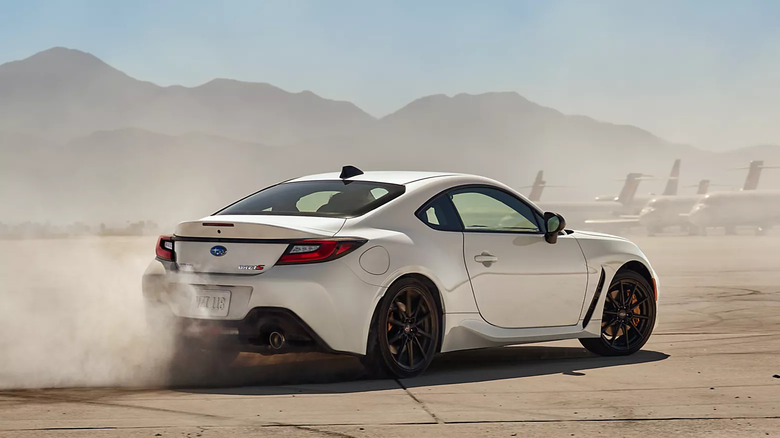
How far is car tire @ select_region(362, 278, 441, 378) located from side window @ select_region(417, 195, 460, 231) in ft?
1.71

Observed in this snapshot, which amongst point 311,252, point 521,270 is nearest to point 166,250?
point 311,252

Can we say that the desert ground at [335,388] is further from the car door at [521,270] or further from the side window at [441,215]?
the side window at [441,215]

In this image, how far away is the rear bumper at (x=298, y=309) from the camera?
679cm

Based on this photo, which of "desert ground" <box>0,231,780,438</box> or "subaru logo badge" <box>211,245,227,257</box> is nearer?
"desert ground" <box>0,231,780,438</box>

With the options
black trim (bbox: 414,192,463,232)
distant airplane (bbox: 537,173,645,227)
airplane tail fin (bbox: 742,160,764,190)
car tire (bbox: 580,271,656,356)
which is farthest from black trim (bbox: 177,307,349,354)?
airplane tail fin (bbox: 742,160,764,190)

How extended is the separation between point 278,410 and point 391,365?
51.2 inches

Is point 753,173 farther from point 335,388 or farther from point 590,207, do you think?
point 335,388

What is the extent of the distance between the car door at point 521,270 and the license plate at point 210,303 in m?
1.81

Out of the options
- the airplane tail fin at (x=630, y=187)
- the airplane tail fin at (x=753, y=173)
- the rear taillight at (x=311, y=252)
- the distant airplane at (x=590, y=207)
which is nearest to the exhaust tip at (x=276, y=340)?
the rear taillight at (x=311, y=252)

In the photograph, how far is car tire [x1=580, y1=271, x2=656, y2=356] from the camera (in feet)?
29.8

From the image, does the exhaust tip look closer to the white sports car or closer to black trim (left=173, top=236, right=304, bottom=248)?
the white sports car

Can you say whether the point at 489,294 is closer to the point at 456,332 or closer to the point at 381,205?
the point at 456,332

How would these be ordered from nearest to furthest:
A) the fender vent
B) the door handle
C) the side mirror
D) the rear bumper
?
the rear bumper → the door handle → the side mirror → the fender vent

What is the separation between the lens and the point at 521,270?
321 inches
